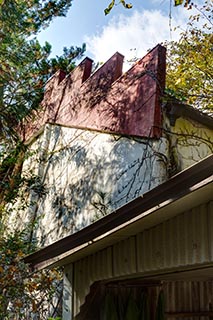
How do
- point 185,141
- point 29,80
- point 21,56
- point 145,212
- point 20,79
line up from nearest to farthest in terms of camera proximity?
1. point 145,212
2. point 185,141
3. point 21,56
4. point 20,79
5. point 29,80

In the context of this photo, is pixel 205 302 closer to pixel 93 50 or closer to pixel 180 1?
pixel 180 1

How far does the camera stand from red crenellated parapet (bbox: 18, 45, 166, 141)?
21.0 feet

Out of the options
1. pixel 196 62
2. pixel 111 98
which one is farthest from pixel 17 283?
pixel 196 62

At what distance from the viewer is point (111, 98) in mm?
7523

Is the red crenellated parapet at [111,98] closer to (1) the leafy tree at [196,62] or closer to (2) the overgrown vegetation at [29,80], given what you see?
(2) the overgrown vegetation at [29,80]

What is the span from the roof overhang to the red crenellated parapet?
2724 mm

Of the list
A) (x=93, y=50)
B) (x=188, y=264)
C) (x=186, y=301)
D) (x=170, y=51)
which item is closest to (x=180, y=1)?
(x=188, y=264)

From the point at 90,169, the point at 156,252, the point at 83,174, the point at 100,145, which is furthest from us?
the point at 83,174

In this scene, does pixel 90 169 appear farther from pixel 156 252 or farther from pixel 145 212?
pixel 145 212

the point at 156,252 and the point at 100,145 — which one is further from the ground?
the point at 100,145

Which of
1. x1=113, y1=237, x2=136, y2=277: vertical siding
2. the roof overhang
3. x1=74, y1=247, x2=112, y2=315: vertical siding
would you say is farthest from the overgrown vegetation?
x1=113, y1=237, x2=136, y2=277: vertical siding

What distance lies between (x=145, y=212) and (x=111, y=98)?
494cm

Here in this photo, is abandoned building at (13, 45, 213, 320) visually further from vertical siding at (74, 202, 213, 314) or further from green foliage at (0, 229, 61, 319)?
green foliage at (0, 229, 61, 319)

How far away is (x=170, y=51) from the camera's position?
Answer: 40.8 feet
